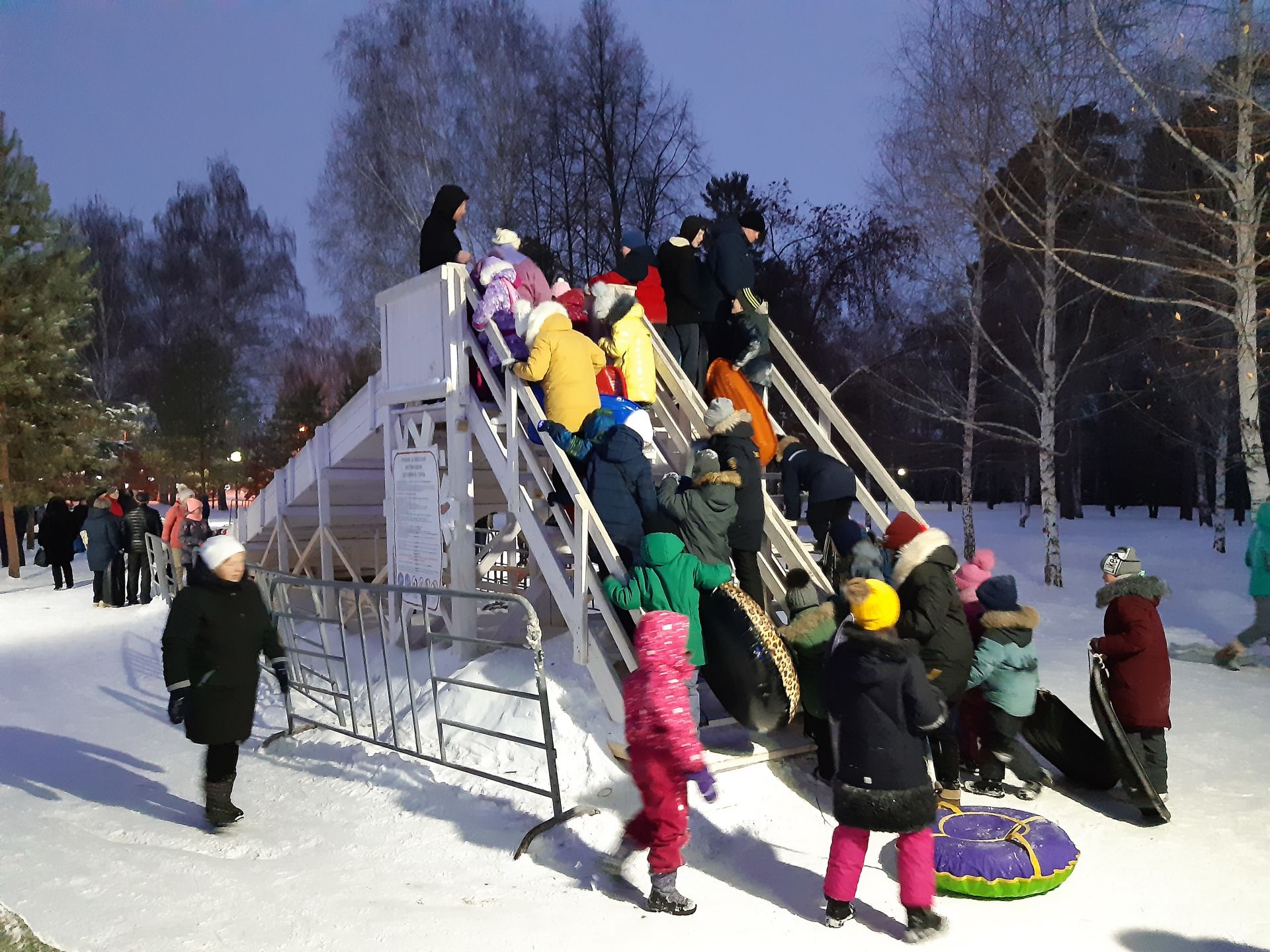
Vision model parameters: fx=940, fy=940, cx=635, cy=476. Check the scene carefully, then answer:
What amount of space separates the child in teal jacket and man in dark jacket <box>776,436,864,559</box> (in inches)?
62.2

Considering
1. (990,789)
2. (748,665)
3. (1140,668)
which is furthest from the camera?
(990,789)

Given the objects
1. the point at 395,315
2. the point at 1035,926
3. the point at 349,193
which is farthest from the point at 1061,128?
the point at 349,193

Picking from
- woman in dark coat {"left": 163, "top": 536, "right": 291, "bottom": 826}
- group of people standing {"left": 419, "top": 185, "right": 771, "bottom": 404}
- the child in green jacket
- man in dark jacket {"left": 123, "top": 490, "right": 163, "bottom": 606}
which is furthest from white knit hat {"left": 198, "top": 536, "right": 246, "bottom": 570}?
man in dark jacket {"left": 123, "top": 490, "right": 163, "bottom": 606}

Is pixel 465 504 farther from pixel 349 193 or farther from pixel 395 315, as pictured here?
pixel 349 193

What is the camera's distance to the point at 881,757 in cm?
391

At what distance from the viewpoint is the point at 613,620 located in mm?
5602

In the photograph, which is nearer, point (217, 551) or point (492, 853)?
point (492, 853)

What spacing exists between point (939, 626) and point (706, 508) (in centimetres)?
158

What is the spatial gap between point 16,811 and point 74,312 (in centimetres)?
1716

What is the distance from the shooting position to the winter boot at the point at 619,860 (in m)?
4.41

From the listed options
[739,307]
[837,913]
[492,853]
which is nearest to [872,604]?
[837,913]

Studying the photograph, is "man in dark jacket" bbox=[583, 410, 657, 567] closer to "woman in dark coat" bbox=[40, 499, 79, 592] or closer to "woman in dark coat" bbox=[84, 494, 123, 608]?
"woman in dark coat" bbox=[84, 494, 123, 608]

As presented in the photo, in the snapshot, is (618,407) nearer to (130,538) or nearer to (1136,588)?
(1136,588)

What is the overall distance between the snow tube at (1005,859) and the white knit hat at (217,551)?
12.7ft
